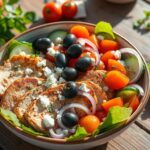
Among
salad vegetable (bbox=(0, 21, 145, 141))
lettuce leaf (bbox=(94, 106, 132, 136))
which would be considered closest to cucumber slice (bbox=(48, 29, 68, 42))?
salad vegetable (bbox=(0, 21, 145, 141))

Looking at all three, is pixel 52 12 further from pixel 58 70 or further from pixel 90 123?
pixel 90 123

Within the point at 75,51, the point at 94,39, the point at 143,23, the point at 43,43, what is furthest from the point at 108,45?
the point at 143,23

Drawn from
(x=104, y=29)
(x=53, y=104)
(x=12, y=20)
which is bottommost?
(x=12, y=20)

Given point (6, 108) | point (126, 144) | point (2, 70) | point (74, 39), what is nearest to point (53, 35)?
point (74, 39)

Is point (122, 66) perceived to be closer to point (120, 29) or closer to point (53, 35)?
point (53, 35)

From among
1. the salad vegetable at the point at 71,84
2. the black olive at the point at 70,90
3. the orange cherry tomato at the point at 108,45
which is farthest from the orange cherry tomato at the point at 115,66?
the black olive at the point at 70,90

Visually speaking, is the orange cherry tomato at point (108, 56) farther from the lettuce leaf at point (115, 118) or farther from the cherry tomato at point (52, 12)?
the cherry tomato at point (52, 12)
